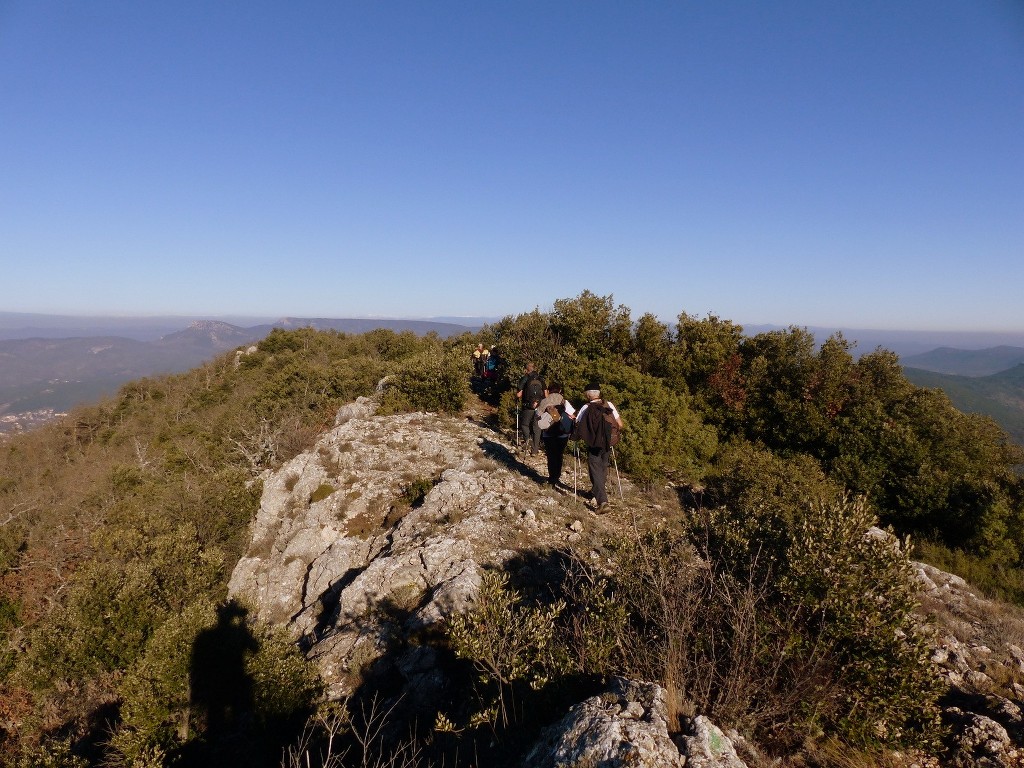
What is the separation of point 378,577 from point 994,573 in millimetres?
13534

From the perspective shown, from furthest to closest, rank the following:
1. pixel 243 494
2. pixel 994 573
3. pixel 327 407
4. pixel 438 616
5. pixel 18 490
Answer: pixel 18 490
pixel 327 407
pixel 243 494
pixel 994 573
pixel 438 616

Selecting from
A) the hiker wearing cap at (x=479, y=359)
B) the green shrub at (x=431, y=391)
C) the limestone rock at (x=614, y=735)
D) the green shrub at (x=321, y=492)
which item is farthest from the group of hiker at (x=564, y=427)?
the hiker wearing cap at (x=479, y=359)

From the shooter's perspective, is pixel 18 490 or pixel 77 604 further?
pixel 18 490

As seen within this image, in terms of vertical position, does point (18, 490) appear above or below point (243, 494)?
below

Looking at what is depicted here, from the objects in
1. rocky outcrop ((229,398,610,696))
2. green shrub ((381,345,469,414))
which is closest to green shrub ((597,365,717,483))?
rocky outcrop ((229,398,610,696))

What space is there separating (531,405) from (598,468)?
3691 millimetres

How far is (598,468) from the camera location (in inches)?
392

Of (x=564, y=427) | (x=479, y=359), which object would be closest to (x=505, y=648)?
(x=564, y=427)

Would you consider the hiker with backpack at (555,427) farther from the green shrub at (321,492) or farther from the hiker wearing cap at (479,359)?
the hiker wearing cap at (479,359)

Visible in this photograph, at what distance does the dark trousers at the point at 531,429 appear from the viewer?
13.2 m

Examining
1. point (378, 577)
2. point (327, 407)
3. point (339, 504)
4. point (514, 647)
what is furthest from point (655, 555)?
point (327, 407)

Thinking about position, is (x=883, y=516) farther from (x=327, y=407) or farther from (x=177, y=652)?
(x=327, y=407)

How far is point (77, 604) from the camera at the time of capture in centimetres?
853

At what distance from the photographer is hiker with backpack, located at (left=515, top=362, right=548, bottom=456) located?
42.3 feet
